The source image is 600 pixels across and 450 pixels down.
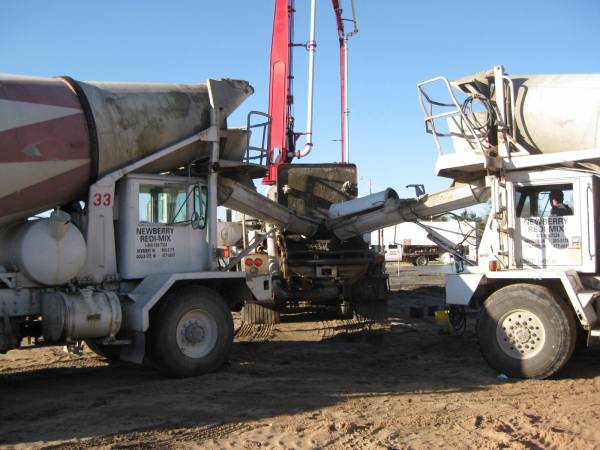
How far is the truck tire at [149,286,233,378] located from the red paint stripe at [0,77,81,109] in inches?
108

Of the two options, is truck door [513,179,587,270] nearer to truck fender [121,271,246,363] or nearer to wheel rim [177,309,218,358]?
wheel rim [177,309,218,358]

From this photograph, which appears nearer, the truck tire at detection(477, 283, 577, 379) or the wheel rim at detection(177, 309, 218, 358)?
the truck tire at detection(477, 283, 577, 379)

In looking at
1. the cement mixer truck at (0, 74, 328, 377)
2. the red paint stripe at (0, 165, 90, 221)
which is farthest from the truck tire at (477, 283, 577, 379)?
the red paint stripe at (0, 165, 90, 221)

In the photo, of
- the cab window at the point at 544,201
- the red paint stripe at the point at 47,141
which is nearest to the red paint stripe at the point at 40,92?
the red paint stripe at the point at 47,141

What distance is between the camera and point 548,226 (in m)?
8.91

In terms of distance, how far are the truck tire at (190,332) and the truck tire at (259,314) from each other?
4231mm

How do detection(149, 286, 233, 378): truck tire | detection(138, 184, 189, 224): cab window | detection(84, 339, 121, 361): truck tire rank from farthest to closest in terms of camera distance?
detection(84, 339, 121, 361): truck tire, detection(138, 184, 189, 224): cab window, detection(149, 286, 233, 378): truck tire

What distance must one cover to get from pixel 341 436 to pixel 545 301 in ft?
12.3

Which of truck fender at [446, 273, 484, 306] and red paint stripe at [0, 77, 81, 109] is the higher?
red paint stripe at [0, 77, 81, 109]

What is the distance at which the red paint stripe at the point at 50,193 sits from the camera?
771 centimetres

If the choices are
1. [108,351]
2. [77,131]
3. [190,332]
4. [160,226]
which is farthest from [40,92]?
[108,351]

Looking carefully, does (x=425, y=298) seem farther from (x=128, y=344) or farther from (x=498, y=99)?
(x=128, y=344)

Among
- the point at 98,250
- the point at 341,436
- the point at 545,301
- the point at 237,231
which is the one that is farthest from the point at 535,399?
the point at 237,231

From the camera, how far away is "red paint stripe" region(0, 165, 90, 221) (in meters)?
7.71
